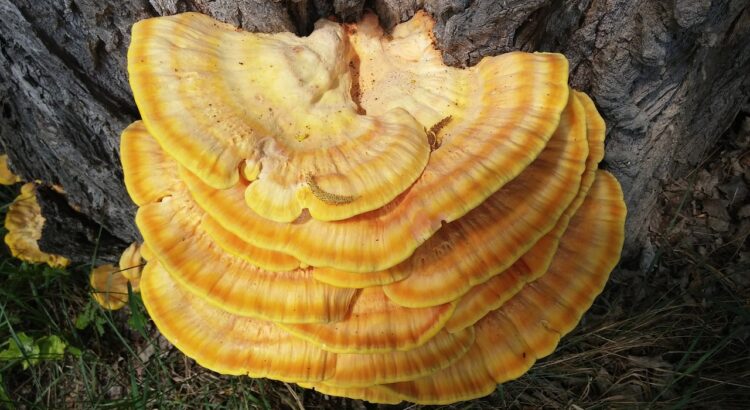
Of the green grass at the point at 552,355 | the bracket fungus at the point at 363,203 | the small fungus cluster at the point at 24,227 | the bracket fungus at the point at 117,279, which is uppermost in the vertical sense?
the bracket fungus at the point at 363,203

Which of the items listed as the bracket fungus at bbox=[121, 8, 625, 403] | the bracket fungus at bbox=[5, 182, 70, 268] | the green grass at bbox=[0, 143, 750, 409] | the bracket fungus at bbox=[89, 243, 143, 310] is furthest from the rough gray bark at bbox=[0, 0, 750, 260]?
the green grass at bbox=[0, 143, 750, 409]

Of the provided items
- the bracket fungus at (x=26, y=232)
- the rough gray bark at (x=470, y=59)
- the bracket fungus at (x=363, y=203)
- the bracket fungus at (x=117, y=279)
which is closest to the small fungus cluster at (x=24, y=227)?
the bracket fungus at (x=26, y=232)

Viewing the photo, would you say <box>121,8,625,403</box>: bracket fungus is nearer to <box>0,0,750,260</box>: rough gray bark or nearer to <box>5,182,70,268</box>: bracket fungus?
<box>0,0,750,260</box>: rough gray bark

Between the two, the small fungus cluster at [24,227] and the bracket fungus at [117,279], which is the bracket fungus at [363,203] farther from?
the small fungus cluster at [24,227]

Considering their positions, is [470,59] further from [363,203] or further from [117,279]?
[117,279]

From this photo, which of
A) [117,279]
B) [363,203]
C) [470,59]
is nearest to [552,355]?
[470,59]

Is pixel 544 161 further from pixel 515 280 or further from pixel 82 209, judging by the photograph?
pixel 82 209
